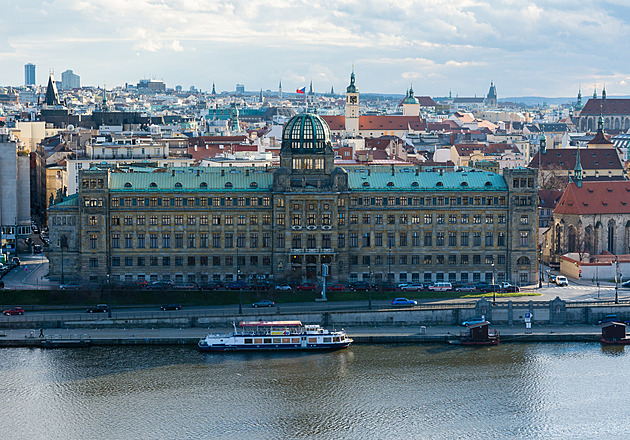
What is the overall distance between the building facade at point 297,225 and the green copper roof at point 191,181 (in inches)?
6.8

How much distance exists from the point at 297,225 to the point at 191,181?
1475cm

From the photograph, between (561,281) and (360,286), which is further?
(561,281)

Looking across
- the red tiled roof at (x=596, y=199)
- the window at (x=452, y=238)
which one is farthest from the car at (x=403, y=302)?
the red tiled roof at (x=596, y=199)

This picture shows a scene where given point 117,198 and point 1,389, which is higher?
point 117,198

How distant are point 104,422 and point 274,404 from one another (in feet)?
50.7

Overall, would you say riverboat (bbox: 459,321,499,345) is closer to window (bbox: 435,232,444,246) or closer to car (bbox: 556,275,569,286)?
window (bbox: 435,232,444,246)

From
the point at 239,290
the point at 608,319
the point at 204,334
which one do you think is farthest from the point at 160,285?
the point at 608,319

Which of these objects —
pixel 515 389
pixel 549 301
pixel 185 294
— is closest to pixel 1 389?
pixel 185 294

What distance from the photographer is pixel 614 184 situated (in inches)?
7249

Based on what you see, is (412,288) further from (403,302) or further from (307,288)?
(307,288)

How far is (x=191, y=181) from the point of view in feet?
522

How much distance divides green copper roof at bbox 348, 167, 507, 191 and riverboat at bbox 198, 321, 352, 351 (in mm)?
29535

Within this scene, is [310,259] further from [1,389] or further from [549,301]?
[1,389]

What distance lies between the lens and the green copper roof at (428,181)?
160 meters
